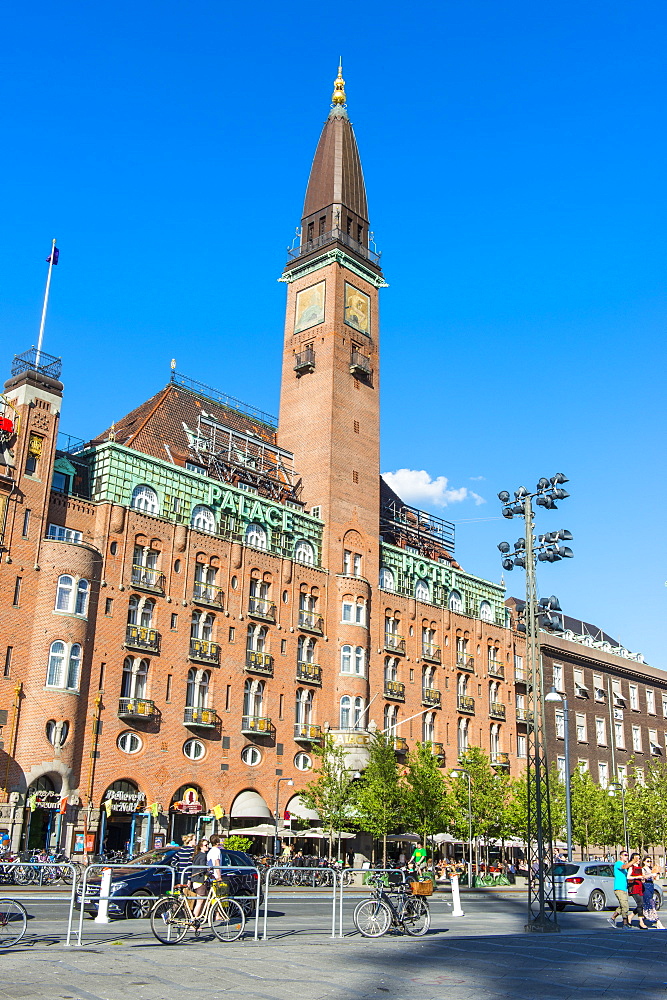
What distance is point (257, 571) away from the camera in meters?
55.2

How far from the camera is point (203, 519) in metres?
53.7

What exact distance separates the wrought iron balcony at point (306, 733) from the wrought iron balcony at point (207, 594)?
341 inches

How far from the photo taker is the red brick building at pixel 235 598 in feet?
144

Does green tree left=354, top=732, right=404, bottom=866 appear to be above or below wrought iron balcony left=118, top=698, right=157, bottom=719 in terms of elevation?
below

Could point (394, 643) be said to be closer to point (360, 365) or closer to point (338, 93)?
point (360, 365)

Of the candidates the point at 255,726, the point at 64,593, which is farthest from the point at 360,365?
the point at 64,593

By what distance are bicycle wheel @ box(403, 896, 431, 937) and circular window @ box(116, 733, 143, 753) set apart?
1049 inches

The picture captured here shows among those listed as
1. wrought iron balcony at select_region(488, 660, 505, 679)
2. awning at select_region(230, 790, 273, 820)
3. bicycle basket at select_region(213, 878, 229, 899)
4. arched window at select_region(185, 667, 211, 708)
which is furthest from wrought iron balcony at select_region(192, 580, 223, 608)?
bicycle basket at select_region(213, 878, 229, 899)

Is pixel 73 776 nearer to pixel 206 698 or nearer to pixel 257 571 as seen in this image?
pixel 206 698

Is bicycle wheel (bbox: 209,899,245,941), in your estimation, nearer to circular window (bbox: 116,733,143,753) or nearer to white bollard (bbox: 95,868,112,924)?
white bollard (bbox: 95,868,112,924)

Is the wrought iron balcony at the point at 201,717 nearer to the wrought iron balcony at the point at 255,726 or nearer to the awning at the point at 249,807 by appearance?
the wrought iron balcony at the point at 255,726

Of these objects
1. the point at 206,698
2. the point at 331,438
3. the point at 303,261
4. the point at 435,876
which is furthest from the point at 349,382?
the point at 435,876

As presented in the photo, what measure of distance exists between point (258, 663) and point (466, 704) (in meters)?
20.4

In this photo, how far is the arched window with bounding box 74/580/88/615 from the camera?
1778 inches
